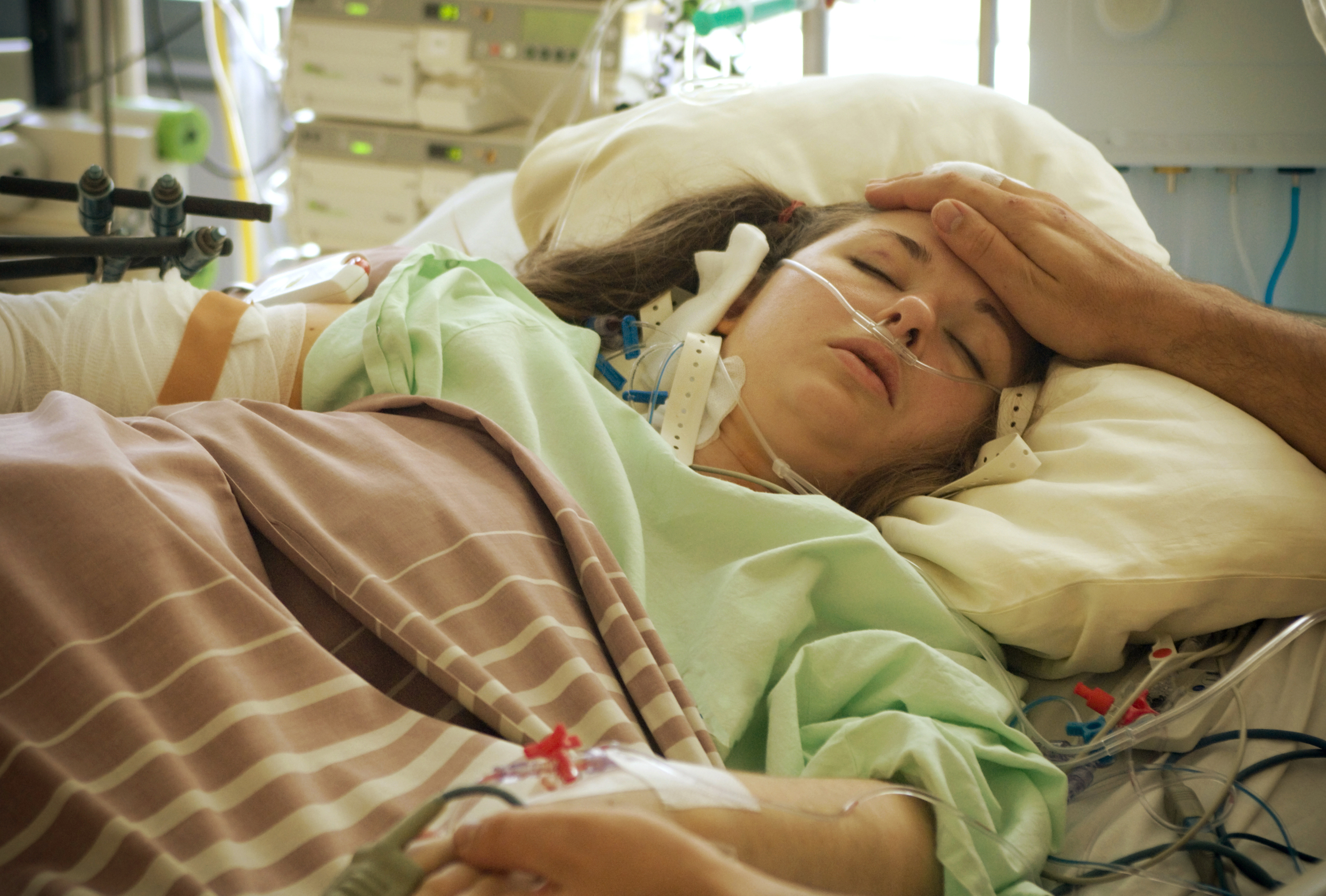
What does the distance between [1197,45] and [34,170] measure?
9.07 feet

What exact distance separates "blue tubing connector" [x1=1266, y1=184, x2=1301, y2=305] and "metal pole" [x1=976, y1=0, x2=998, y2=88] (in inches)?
22.6

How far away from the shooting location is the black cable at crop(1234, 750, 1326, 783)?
944 millimetres

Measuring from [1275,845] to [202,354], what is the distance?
49.8 inches

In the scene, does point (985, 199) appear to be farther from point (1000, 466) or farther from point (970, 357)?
point (1000, 466)

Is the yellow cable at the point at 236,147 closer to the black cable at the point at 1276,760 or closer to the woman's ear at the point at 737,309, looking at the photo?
the woman's ear at the point at 737,309

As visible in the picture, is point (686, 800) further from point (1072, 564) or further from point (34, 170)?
point (34, 170)

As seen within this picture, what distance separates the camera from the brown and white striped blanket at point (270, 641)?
0.66 metres

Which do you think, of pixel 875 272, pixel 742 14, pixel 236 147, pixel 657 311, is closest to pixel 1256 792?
pixel 875 272

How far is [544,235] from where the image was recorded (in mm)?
1859

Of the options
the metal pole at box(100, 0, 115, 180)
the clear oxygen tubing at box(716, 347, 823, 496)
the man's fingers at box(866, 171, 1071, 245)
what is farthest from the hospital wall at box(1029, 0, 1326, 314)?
the metal pole at box(100, 0, 115, 180)

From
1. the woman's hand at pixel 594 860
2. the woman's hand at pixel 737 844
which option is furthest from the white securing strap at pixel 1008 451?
the woman's hand at pixel 594 860

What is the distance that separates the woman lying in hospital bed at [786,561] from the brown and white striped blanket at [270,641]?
4.2 inches

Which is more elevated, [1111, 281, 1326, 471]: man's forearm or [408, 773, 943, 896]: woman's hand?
[1111, 281, 1326, 471]: man's forearm

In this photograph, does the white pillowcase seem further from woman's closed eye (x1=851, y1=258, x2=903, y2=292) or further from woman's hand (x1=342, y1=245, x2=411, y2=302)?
woman's hand (x1=342, y1=245, x2=411, y2=302)
